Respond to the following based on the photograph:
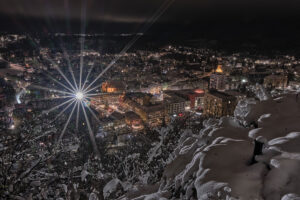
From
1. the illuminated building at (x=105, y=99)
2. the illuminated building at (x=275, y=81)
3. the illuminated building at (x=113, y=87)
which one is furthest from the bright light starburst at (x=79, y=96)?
the illuminated building at (x=275, y=81)

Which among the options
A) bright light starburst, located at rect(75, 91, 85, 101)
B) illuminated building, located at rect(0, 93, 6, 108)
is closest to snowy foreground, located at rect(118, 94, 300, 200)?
bright light starburst, located at rect(75, 91, 85, 101)

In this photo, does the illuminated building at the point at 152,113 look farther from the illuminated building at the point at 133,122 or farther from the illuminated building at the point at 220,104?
the illuminated building at the point at 220,104

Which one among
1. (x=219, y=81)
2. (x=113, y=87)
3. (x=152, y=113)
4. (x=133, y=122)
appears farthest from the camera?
(x=219, y=81)

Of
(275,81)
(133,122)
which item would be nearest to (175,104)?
(133,122)

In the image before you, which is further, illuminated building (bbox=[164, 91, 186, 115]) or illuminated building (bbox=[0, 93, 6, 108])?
illuminated building (bbox=[164, 91, 186, 115])

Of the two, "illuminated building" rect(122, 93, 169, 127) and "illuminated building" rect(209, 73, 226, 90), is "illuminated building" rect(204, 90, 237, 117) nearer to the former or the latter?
"illuminated building" rect(122, 93, 169, 127)

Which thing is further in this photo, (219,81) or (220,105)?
(219,81)

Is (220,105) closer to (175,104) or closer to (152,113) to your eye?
(175,104)
